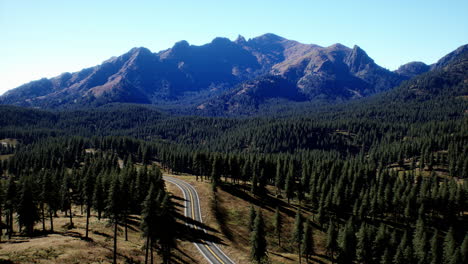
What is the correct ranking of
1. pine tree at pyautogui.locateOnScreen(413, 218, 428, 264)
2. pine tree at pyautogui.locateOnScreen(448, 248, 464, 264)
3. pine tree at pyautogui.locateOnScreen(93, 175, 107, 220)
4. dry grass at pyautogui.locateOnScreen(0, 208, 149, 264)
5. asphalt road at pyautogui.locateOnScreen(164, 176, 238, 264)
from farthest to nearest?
pine tree at pyautogui.locateOnScreen(413, 218, 428, 264)
pine tree at pyautogui.locateOnScreen(448, 248, 464, 264)
asphalt road at pyautogui.locateOnScreen(164, 176, 238, 264)
pine tree at pyautogui.locateOnScreen(93, 175, 107, 220)
dry grass at pyautogui.locateOnScreen(0, 208, 149, 264)

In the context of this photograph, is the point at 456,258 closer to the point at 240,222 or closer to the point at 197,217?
the point at 240,222

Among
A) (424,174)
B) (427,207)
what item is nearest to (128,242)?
(427,207)

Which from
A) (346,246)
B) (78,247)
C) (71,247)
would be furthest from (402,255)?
(71,247)

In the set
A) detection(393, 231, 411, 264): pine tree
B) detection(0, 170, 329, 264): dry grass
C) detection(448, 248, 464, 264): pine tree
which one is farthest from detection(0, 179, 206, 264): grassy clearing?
detection(448, 248, 464, 264): pine tree

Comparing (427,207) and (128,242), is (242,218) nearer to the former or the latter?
(128,242)

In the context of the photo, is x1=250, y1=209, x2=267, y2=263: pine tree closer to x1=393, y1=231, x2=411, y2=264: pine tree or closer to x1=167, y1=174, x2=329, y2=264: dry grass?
x1=167, y1=174, x2=329, y2=264: dry grass

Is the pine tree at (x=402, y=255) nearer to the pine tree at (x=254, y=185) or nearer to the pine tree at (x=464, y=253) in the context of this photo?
the pine tree at (x=464, y=253)
